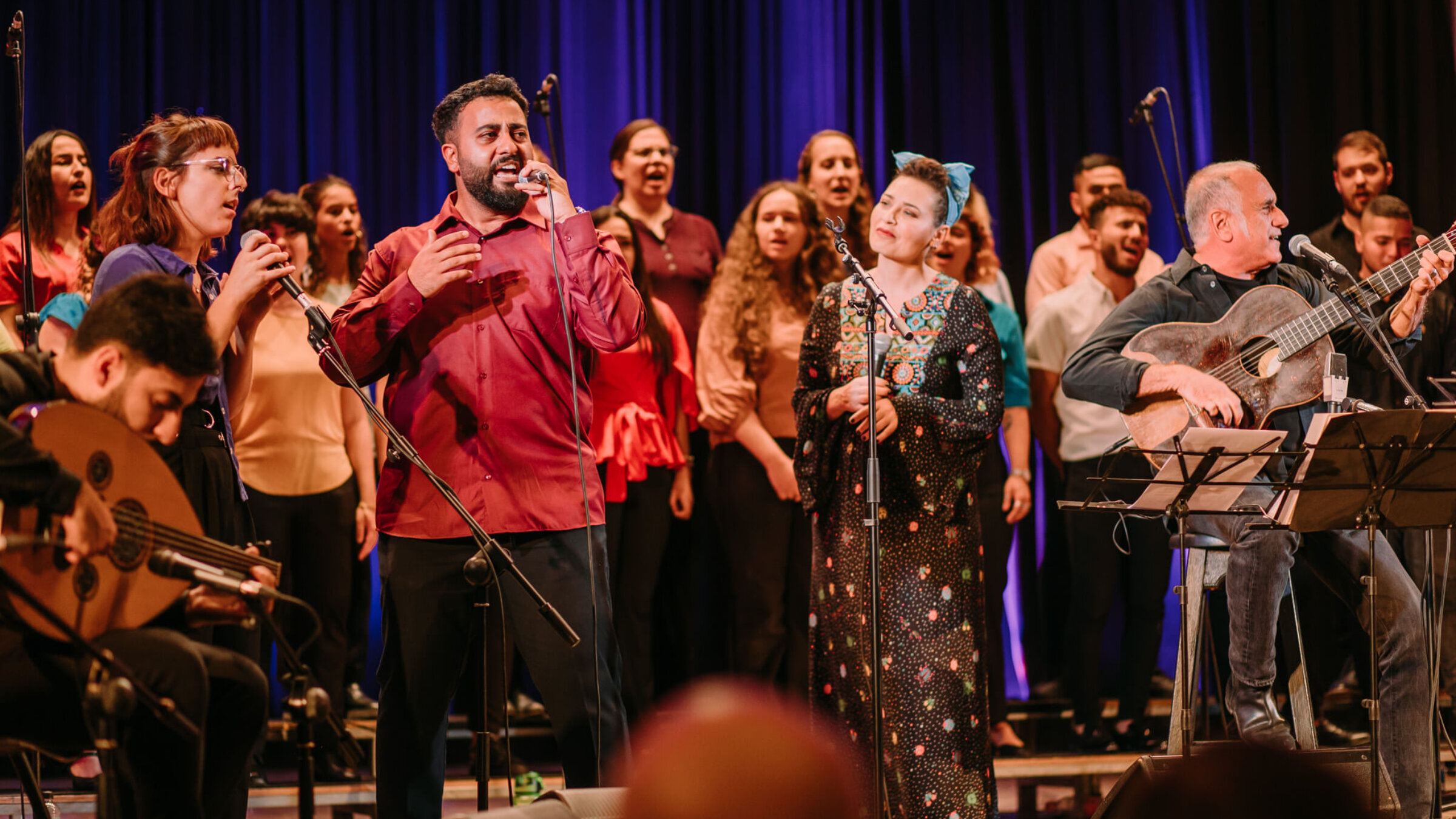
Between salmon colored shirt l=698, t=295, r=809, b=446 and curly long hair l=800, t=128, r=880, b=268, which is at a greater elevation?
curly long hair l=800, t=128, r=880, b=268

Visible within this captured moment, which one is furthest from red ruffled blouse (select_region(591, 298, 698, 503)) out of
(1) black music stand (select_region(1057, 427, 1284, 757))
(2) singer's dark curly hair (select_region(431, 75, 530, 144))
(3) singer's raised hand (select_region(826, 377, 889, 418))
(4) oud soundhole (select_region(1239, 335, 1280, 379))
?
(4) oud soundhole (select_region(1239, 335, 1280, 379))

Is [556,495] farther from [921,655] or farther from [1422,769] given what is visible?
[1422,769]

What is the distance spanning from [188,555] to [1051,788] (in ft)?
11.9

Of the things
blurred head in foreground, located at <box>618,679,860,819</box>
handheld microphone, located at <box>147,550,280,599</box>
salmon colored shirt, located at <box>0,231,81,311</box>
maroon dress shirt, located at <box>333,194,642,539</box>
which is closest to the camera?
blurred head in foreground, located at <box>618,679,860,819</box>

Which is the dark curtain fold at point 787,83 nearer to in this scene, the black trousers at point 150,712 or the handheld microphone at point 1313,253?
the handheld microphone at point 1313,253

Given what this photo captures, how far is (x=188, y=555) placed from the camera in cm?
266

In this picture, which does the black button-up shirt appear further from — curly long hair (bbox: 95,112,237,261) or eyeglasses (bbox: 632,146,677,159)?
curly long hair (bbox: 95,112,237,261)

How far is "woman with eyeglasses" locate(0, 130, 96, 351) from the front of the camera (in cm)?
507

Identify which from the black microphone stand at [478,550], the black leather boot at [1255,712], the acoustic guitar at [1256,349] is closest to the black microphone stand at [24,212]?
the black microphone stand at [478,550]

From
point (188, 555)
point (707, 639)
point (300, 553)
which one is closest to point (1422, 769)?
point (707, 639)

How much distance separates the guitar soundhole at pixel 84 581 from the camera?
8.16ft

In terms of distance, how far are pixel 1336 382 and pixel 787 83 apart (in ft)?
11.8

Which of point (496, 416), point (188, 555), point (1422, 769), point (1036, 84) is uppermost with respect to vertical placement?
point (1036, 84)

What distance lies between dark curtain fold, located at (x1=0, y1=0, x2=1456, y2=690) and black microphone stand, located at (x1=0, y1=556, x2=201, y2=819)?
4257 mm
